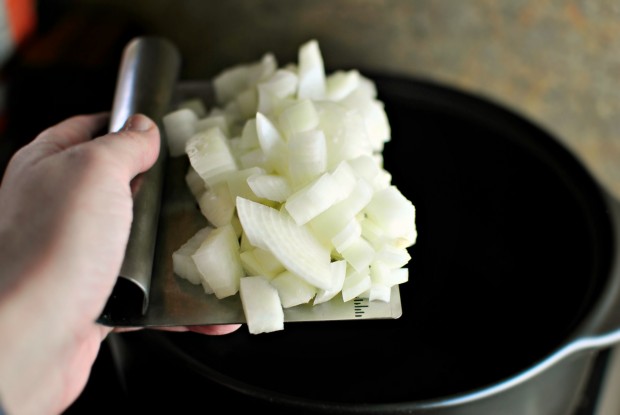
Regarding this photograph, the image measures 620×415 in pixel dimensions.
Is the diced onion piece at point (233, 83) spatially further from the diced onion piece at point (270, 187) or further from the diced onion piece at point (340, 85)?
the diced onion piece at point (270, 187)

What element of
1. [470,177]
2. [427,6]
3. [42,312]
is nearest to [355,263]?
[42,312]

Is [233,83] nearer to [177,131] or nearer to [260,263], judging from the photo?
[177,131]

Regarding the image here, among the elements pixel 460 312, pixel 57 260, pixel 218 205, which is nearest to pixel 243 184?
pixel 218 205

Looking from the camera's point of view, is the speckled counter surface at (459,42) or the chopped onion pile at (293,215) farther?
the speckled counter surface at (459,42)

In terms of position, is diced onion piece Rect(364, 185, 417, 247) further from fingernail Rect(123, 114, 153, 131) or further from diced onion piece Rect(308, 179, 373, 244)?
fingernail Rect(123, 114, 153, 131)

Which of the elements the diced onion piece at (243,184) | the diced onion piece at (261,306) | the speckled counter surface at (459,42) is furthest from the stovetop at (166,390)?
the speckled counter surface at (459,42)

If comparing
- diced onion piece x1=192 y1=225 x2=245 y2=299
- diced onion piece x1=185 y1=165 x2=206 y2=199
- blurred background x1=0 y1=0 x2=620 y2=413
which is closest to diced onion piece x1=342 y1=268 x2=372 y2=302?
diced onion piece x1=192 y1=225 x2=245 y2=299
